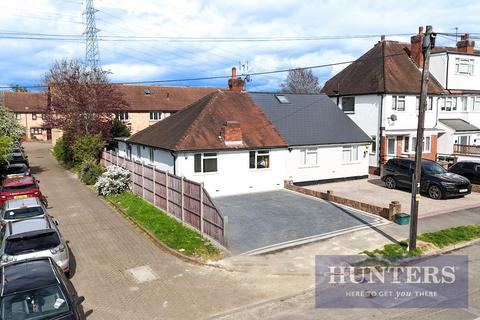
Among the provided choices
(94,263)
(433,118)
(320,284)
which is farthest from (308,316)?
(433,118)

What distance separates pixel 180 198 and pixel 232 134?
638 cm

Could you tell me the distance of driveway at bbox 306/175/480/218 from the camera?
18.0 meters

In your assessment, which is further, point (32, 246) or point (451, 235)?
point (451, 235)

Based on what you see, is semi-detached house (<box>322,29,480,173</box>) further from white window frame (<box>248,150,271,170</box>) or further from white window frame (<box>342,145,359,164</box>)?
white window frame (<box>248,150,271,170</box>)

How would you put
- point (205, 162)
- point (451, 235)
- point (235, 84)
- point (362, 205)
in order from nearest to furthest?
1. point (451, 235)
2. point (362, 205)
3. point (205, 162)
4. point (235, 84)

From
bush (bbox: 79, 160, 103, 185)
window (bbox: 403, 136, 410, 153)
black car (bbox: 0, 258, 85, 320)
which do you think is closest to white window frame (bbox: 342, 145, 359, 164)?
window (bbox: 403, 136, 410, 153)

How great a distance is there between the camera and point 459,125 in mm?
32375

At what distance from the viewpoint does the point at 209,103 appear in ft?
77.3

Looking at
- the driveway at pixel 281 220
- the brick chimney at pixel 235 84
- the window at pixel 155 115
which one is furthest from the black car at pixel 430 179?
the window at pixel 155 115

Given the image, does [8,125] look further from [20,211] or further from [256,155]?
[256,155]

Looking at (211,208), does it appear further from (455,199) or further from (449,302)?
(455,199)

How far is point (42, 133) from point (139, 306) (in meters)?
65.7

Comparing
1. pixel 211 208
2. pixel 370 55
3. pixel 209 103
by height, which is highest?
pixel 370 55

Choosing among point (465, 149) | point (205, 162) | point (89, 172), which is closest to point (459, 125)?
point (465, 149)
